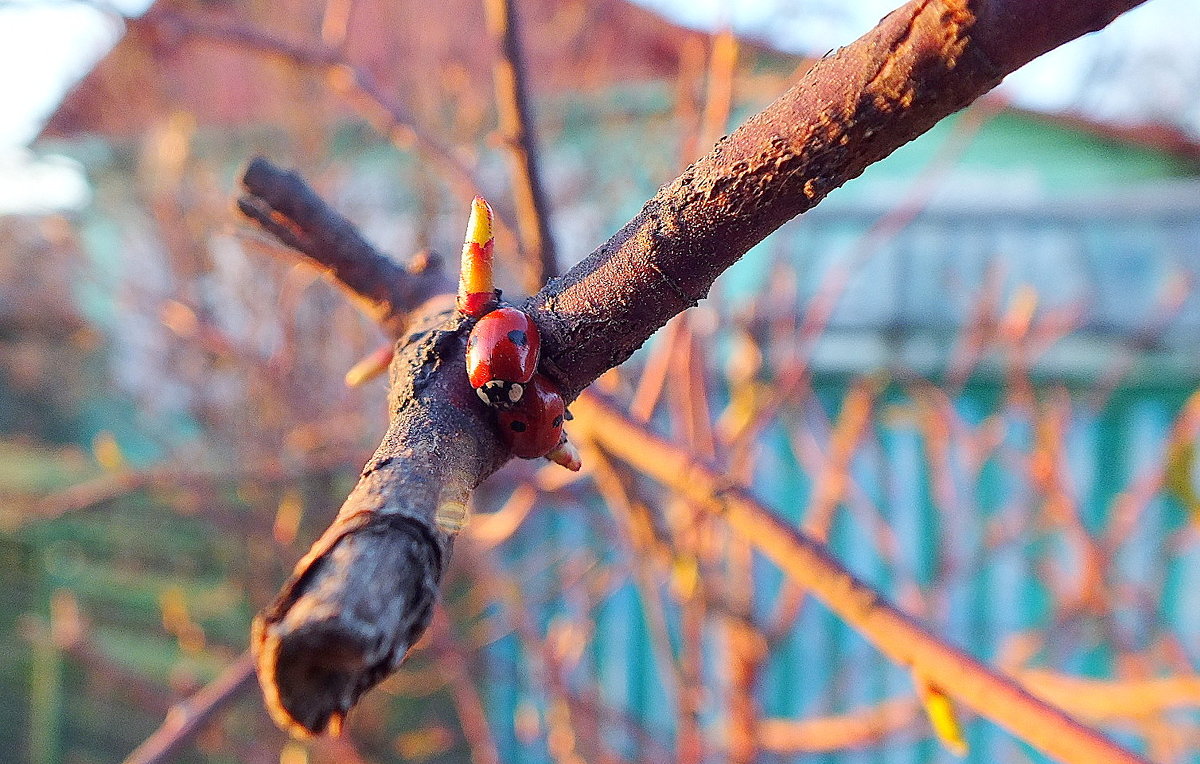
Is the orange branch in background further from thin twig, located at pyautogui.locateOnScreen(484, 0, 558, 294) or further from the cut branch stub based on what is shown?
the cut branch stub

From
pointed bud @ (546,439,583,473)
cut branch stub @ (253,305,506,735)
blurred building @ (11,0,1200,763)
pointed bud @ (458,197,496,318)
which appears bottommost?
cut branch stub @ (253,305,506,735)

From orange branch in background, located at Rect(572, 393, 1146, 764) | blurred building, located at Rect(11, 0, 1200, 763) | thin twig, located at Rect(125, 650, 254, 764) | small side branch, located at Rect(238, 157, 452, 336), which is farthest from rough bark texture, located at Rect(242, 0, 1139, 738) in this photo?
blurred building, located at Rect(11, 0, 1200, 763)

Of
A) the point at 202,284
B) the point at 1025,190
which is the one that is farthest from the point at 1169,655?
the point at 1025,190

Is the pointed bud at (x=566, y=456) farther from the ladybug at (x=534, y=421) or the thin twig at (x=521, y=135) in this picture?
the thin twig at (x=521, y=135)

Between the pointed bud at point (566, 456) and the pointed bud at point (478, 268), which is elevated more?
the pointed bud at point (478, 268)

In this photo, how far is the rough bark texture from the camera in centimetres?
19

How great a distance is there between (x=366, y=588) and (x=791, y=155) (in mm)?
177

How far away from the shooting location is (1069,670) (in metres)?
2.17

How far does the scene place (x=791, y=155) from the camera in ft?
0.84

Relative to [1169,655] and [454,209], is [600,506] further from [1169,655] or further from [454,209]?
[1169,655]

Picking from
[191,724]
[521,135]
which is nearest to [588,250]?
[521,135]

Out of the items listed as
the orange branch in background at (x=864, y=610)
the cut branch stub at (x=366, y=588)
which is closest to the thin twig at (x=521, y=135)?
the orange branch in background at (x=864, y=610)

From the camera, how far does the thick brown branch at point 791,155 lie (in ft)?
0.77

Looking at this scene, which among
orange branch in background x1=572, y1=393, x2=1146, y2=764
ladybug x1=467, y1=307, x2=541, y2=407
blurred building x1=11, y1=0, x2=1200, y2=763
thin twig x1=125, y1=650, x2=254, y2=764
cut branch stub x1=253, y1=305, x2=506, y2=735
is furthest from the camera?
blurred building x1=11, y1=0, x2=1200, y2=763
